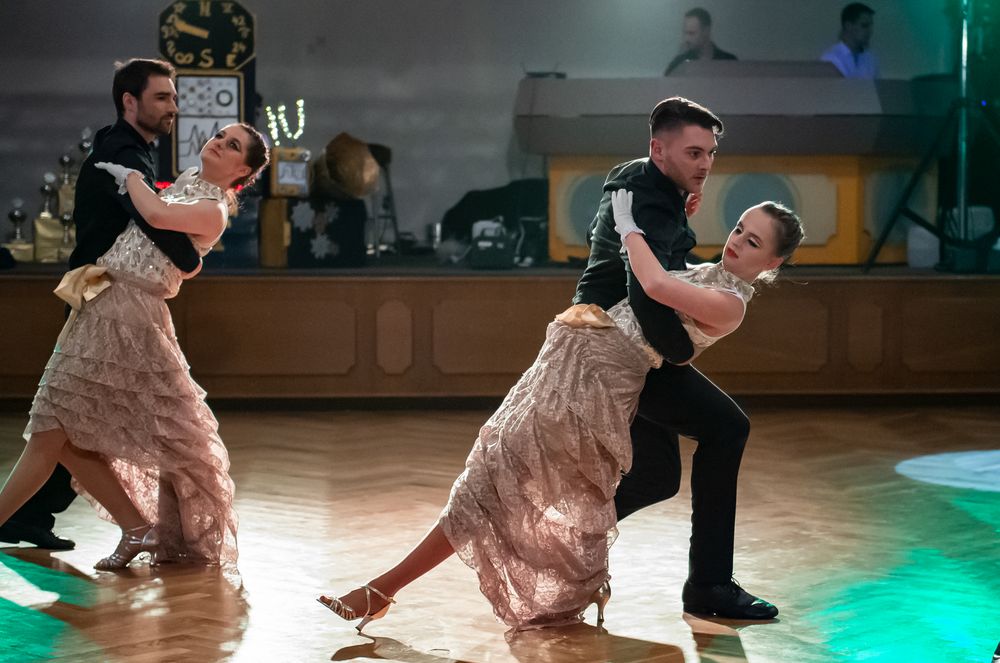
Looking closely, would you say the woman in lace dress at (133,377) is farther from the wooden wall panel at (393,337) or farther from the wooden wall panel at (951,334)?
the wooden wall panel at (951,334)

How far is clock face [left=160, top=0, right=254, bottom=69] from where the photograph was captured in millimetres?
7234

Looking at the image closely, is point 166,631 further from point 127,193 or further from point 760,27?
point 760,27

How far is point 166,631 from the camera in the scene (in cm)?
305

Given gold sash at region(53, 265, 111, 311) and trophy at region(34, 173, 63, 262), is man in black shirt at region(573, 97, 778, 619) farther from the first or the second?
trophy at region(34, 173, 63, 262)

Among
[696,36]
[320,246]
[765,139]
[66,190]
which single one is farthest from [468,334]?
[696,36]

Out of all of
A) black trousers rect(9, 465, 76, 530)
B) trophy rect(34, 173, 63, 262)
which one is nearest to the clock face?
trophy rect(34, 173, 63, 262)

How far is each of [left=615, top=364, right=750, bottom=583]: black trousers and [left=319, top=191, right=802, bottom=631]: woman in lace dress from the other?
0.31 feet

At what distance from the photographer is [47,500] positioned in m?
3.92

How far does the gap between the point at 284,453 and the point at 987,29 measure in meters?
4.32

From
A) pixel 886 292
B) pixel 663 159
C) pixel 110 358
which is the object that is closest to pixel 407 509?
pixel 110 358

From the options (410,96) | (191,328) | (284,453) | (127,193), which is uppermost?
(410,96)

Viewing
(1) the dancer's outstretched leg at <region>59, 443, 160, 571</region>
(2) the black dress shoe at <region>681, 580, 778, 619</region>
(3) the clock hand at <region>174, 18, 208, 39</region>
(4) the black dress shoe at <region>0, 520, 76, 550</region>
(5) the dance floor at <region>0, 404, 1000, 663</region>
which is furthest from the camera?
(3) the clock hand at <region>174, 18, 208, 39</region>

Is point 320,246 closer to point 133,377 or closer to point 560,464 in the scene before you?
point 133,377

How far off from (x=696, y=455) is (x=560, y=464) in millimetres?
365
